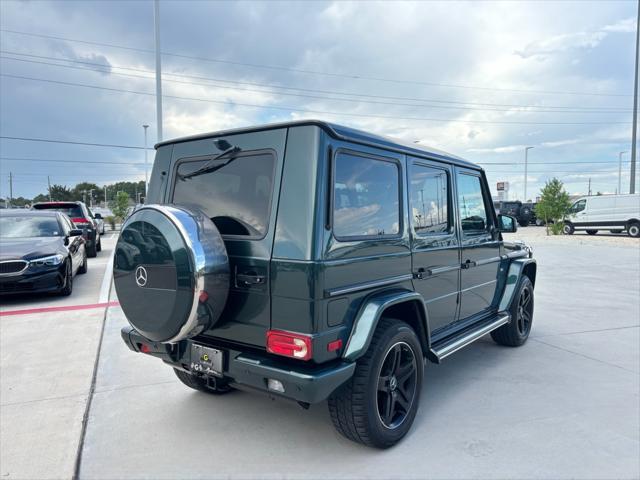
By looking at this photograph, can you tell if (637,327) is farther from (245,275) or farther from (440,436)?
(245,275)

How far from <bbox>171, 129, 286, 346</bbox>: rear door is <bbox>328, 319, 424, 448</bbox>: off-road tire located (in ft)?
1.97

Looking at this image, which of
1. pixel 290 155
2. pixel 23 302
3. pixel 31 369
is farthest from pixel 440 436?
pixel 23 302

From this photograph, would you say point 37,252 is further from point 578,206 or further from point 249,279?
point 578,206

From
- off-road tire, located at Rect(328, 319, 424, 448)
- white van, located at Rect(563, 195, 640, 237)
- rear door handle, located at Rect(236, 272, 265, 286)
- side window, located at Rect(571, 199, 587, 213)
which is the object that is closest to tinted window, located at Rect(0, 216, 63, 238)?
rear door handle, located at Rect(236, 272, 265, 286)

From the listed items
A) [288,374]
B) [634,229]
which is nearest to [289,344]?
[288,374]

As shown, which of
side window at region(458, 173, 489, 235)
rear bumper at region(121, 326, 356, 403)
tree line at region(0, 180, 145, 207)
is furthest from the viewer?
tree line at region(0, 180, 145, 207)

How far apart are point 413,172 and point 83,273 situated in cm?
893

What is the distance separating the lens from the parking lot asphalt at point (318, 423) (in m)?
2.71

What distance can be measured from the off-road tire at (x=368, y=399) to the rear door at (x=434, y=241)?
1.93ft

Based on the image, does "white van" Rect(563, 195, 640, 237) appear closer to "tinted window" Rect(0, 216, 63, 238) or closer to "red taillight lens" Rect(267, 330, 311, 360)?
"tinted window" Rect(0, 216, 63, 238)

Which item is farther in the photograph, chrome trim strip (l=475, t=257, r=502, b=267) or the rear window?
the rear window

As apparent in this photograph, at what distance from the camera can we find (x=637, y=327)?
596cm

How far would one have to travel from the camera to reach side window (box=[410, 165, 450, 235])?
11.1 feet

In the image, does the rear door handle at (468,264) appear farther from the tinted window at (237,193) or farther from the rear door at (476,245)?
the tinted window at (237,193)
